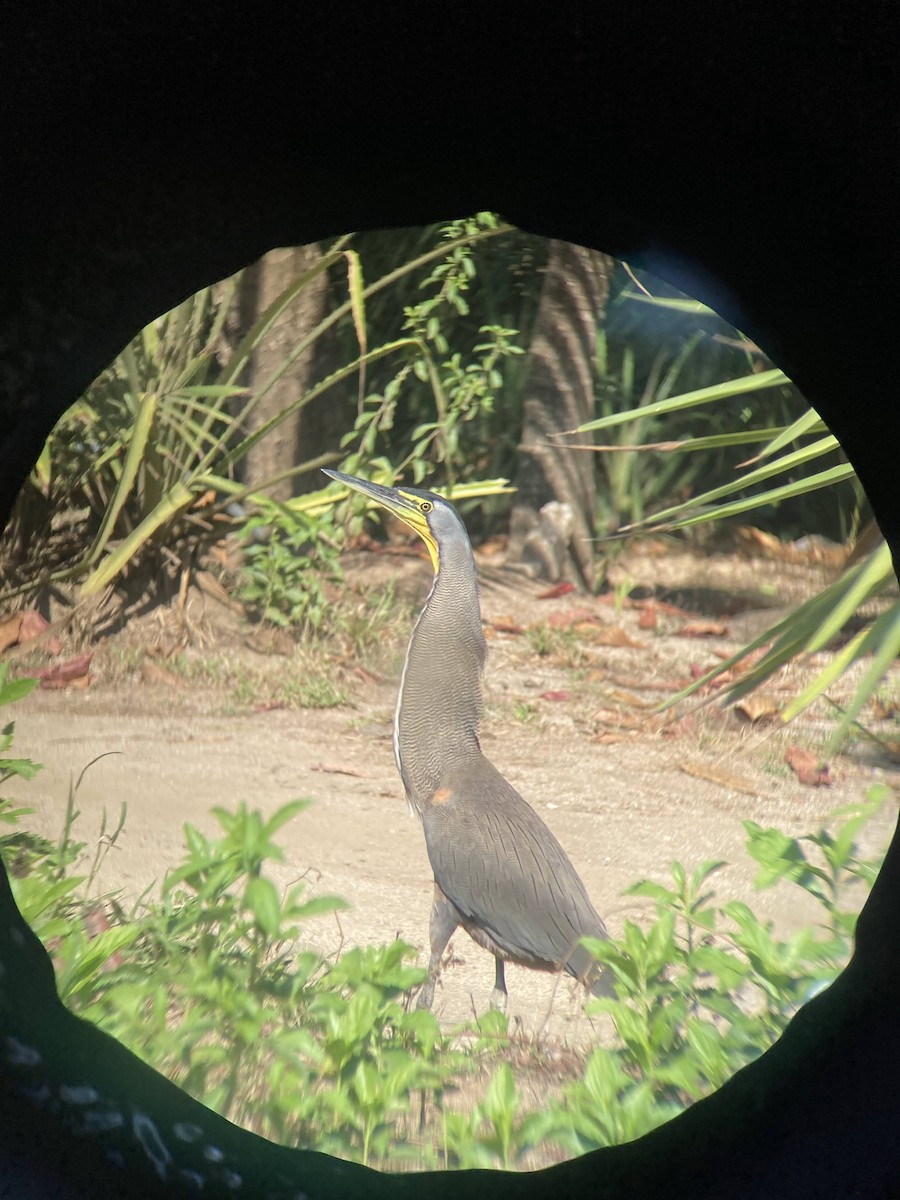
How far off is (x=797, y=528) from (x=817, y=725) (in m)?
0.34

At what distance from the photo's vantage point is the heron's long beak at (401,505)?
4.90 feet

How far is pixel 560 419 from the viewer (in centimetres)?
171

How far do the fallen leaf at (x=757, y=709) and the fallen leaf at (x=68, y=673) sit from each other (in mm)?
1139

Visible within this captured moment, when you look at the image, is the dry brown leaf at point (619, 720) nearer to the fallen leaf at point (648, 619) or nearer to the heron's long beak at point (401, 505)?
the fallen leaf at point (648, 619)

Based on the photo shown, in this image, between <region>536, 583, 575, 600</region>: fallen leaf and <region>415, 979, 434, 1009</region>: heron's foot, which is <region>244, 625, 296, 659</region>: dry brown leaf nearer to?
<region>536, 583, 575, 600</region>: fallen leaf

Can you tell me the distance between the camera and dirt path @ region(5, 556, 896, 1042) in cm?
145

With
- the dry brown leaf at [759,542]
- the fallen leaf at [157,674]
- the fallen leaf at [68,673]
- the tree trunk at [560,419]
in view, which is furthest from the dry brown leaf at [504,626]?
the fallen leaf at [68,673]

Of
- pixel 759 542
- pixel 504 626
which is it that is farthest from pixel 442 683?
pixel 759 542

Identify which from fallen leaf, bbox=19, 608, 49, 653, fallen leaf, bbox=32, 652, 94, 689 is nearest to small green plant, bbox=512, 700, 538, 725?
fallen leaf, bbox=32, 652, 94, 689

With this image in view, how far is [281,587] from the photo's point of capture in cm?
174

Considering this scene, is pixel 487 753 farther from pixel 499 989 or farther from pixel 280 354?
pixel 280 354

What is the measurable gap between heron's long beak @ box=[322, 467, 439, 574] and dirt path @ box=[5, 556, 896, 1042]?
0.15 m

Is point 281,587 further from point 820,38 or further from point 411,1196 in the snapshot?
point 820,38

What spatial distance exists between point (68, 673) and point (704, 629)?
1141 millimetres
